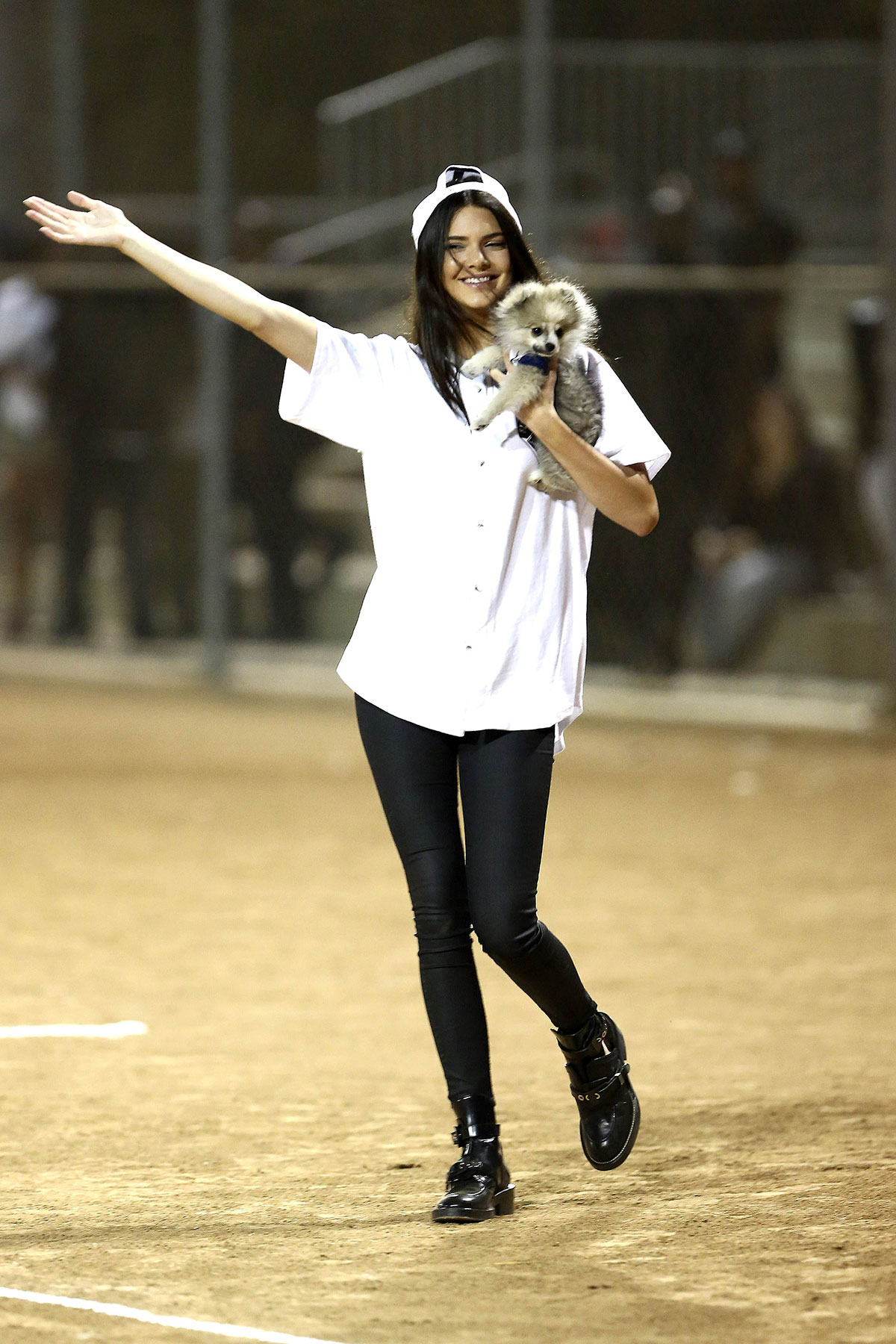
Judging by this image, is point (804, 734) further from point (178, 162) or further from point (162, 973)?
point (178, 162)

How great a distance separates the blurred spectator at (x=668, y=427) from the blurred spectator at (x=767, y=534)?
19 cm

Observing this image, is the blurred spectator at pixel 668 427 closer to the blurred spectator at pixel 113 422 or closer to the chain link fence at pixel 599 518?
the chain link fence at pixel 599 518

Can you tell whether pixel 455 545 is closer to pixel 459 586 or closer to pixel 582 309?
pixel 459 586

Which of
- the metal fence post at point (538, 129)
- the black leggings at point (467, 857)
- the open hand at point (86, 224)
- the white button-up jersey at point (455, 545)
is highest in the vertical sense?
the metal fence post at point (538, 129)

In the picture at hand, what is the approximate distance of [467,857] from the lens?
4613mm

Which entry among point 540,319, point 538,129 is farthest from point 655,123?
point 540,319

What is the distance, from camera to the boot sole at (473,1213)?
15.0ft

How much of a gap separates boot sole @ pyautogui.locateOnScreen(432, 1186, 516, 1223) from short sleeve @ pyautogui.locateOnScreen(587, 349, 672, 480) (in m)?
1.50

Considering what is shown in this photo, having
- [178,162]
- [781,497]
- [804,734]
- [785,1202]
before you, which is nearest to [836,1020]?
[785,1202]

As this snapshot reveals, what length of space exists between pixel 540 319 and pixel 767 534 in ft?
29.9

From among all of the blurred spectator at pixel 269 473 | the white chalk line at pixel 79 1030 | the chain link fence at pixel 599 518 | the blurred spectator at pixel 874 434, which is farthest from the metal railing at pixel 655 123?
the white chalk line at pixel 79 1030

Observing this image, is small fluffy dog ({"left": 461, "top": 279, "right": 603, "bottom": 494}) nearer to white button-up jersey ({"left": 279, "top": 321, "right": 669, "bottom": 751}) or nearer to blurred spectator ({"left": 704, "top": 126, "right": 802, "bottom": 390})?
white button-up jersey ({"left": 279, "top": 321, "right": 669, "bottom": 751})

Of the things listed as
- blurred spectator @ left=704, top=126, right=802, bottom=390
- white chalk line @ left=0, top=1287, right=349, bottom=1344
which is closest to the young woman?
white chalk line @ left=0, top=1287, right=349, bottom=1344

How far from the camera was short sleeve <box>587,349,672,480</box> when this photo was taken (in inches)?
181
